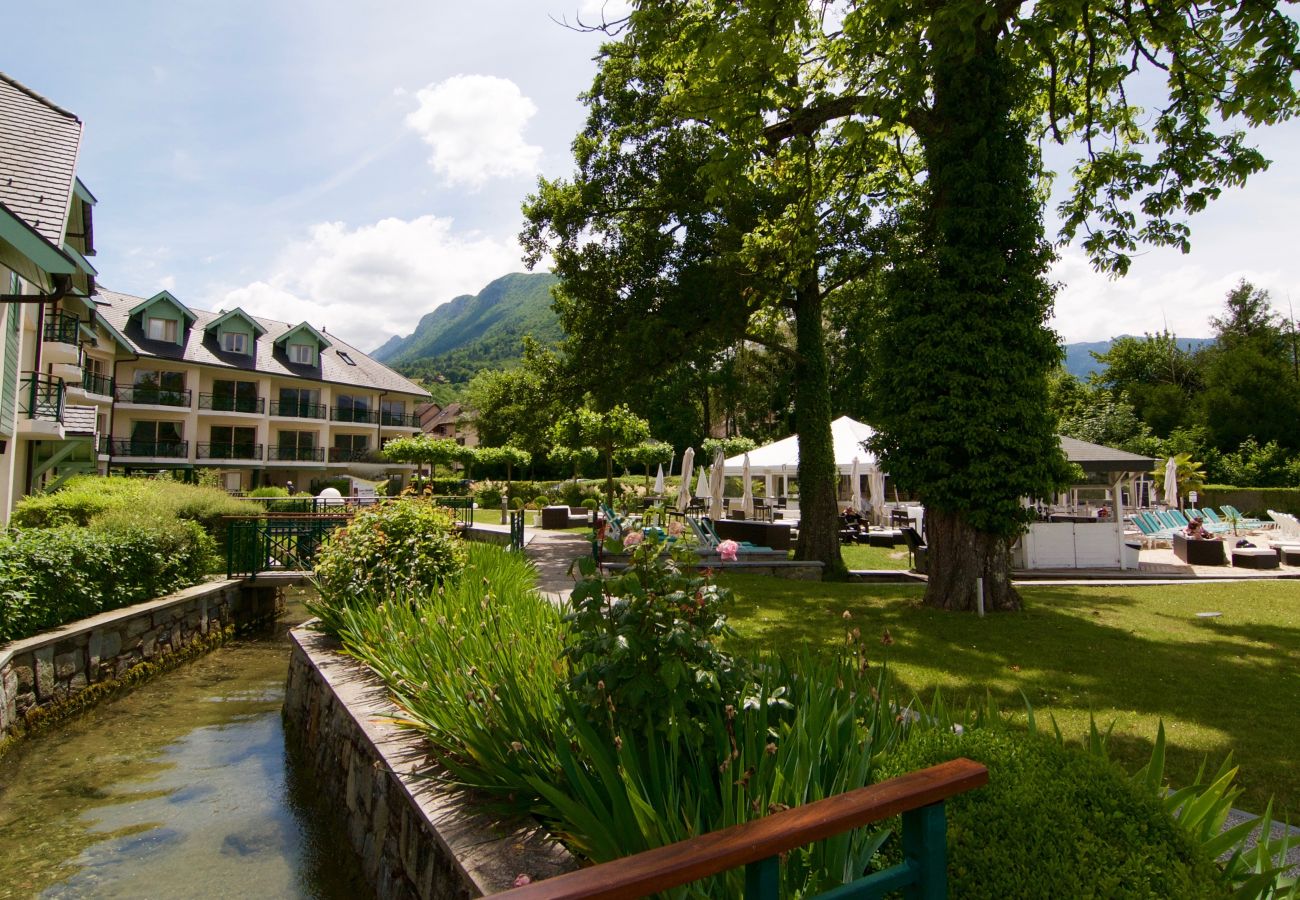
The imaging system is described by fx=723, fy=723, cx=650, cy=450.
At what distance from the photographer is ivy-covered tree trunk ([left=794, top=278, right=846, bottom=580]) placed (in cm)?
1397

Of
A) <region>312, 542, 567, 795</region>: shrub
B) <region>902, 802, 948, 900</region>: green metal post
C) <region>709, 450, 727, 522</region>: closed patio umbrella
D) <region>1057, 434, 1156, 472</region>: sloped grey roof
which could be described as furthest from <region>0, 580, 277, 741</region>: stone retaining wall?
<region>1057, 434, 1156, 472</region>: sloped grey roof

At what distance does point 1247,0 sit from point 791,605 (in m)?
7.69

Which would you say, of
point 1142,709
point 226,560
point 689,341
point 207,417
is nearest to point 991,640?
point 1142,709

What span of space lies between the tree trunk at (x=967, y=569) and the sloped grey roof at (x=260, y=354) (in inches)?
1266

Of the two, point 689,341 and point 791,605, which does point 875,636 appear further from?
point 689,341

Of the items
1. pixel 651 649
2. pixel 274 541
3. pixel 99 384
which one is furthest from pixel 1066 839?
pixel 99 384

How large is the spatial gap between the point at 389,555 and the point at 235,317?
119 feet

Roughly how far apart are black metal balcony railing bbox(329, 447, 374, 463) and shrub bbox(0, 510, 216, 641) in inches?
1260

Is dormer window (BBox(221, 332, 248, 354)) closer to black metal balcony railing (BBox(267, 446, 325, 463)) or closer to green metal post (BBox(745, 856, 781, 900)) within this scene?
black metal balcony railing (BBox(267, 446, 325, 463))

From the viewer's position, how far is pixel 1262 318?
4447 centimetres

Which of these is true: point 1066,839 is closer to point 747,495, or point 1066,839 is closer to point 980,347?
point 980,347

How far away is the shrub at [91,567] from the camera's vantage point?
279 inches

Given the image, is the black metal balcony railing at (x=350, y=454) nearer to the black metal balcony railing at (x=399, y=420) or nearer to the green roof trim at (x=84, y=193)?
the black metal balcony railing at (x=399, y=420)

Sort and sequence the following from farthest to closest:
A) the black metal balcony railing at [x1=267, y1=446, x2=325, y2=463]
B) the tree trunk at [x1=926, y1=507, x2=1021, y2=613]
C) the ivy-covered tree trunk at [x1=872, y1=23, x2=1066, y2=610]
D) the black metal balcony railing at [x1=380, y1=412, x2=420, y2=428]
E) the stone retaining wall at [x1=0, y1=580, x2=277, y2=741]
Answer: the black metal balcony railing at [x1=380, y1=412, x2=420, y2=428], the black metal balcony railing at [x1=267, y1=446, x2=325, y2=463], the tree trunk at [x1=926, y1=507, x2=1021, y2=613], the ivy-covered tree trunk at [x1=872, y1=23, x2=1066, y2=610], the stone retaining wall at [x1=0, y1=580, x2=277, y2=741]
